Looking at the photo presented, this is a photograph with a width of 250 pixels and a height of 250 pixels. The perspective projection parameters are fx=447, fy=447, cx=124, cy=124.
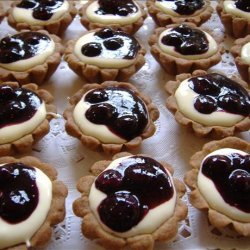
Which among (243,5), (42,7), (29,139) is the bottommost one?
(29,139)

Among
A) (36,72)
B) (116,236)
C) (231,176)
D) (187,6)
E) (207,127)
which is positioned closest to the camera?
(116,236)

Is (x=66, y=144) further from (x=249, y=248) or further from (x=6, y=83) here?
(x=249, y=248)

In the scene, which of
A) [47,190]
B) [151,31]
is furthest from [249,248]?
[151,31]

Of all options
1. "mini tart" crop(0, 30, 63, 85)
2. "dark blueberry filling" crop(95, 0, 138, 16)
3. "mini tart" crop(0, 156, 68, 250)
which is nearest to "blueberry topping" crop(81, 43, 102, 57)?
"mini tart" crop(0, 30, 63, 85)

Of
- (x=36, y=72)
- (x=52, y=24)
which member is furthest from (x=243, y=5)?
(x=36, y=72)

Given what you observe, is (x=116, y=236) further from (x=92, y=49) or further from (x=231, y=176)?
(x=92, y=49)

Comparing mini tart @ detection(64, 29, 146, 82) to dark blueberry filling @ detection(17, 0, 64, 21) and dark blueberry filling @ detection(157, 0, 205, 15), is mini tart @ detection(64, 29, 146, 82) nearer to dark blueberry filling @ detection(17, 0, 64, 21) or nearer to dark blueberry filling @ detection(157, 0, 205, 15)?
dark blueberry filling @ detection(17, 0, 64, 21)
